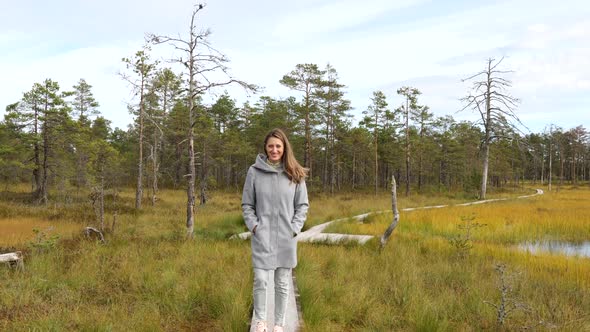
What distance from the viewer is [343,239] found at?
31.6ft

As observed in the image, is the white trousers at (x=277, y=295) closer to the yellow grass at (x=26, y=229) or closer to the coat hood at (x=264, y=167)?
the coat hood at (x=264, y=167)

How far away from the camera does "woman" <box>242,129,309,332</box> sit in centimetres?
342

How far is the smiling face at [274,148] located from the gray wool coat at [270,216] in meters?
0.10

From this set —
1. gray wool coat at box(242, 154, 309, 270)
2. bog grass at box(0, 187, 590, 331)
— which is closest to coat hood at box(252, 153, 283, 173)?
gray wool coat at box(242, 154, 309, 270)

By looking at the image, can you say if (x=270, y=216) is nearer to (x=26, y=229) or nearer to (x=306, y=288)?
(x=306, y=288)

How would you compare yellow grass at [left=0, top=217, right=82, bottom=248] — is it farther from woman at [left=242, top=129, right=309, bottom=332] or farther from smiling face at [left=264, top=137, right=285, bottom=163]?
smiling face at [left=264, top=137, right=285, bottom=163]

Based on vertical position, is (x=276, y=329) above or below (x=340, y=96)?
below

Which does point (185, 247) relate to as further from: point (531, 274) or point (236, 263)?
point (531, 274)

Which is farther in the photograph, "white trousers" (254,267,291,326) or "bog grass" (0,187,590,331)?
"bog grass" (0,187,590,331)

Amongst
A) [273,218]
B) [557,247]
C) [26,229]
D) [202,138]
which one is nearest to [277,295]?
[273,218]

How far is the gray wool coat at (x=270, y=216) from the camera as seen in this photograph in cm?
341

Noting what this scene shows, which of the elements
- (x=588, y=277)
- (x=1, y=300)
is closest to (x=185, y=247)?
(x=1, y=300)

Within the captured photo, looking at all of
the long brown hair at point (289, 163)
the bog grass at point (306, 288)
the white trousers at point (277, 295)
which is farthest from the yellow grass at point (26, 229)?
the long brown hair at point (289, 163)

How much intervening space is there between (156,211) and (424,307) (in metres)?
16.6
